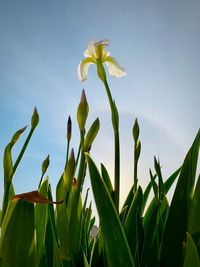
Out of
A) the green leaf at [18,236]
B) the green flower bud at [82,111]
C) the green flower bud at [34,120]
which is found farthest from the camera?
the green flower bud at [34,120]

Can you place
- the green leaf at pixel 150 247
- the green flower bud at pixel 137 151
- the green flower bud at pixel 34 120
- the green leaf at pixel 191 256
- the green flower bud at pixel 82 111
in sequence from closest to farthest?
the green leaf at pixel 191 256, the green leaf at pixel 150 247, the green flower bud at pixel 82 111, the green flower bud at pixel 137 151, the green flower bud at pixel 34 120

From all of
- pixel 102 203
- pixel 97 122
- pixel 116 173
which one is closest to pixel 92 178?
pixel 102 203

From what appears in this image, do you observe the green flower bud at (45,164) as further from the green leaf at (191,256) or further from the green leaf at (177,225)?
the green leaf at (191,256)

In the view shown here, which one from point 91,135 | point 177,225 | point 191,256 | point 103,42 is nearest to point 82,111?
point 91,135

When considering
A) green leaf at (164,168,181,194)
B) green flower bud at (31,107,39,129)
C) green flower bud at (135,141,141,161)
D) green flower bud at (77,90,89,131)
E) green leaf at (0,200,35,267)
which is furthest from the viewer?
green leaf at (164,168,181,194)

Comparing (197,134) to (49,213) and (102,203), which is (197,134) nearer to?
(102,203)

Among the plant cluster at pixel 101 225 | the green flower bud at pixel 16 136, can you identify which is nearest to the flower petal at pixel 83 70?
the plant cluster at pixel 101 225

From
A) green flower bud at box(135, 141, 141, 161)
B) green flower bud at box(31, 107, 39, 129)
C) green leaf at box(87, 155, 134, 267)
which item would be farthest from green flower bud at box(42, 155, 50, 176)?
green leaf at box(87, 155, 134, 267)

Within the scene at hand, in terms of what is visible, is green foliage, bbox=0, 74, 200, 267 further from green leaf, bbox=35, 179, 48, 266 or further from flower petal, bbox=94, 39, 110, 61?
flower petal, bbox=94, 39, 110, 61
